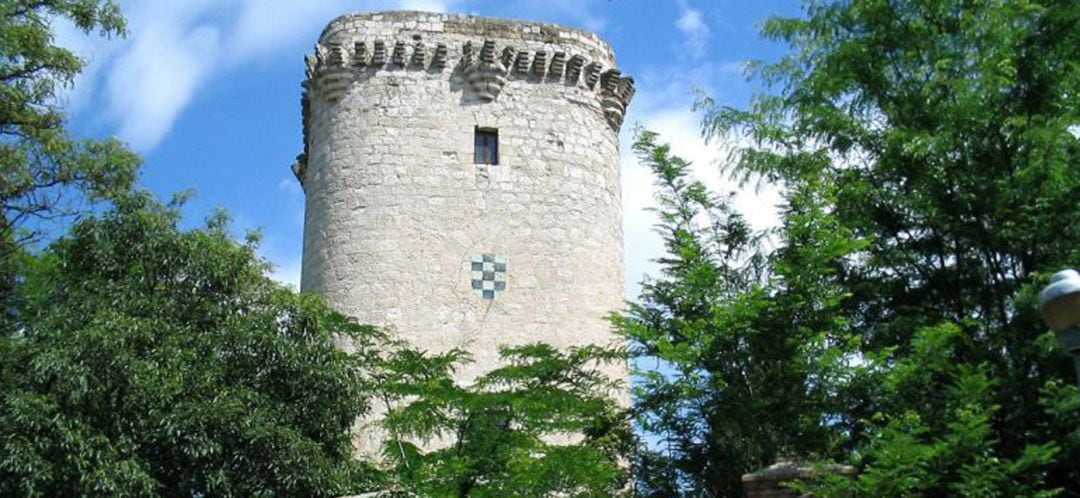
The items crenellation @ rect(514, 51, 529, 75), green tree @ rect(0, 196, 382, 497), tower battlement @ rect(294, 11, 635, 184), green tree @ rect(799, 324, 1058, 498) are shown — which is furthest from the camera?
crenellation @ rect(514, 51, 529, 75)

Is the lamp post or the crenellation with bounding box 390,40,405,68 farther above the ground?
the crenellation with bounding box 390,40,405,68

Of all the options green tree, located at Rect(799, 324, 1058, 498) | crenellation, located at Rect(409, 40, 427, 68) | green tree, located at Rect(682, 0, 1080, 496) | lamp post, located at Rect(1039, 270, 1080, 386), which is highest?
crenellation, located at Rect(409, 40, 427, 68)

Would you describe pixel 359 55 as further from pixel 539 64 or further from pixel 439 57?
pixel 539 64

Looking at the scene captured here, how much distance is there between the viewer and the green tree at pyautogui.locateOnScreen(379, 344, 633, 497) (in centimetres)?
1404

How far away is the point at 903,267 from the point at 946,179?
1.25m

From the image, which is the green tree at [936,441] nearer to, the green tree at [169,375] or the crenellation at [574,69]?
the green tree at [169,375]

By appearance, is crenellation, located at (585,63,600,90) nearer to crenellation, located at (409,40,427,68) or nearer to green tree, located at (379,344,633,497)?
crenellation, located at (409,40,427,68)

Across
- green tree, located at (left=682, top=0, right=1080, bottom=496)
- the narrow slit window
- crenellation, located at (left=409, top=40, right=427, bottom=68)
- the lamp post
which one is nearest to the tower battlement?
crenellation, located at (left=409, top=40, right=427, bottom=68)

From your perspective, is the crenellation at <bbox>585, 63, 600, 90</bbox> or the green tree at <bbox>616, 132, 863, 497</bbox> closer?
the green tree at <bbox>616, 132, 863, 497</bbox>

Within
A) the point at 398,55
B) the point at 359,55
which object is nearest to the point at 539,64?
the point at 398,55

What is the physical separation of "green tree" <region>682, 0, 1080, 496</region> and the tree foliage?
3 cm

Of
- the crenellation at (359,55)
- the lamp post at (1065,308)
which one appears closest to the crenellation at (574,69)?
the crenellation at (359,55)

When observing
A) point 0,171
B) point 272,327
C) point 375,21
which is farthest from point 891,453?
point 375,21

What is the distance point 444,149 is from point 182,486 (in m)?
8.88
